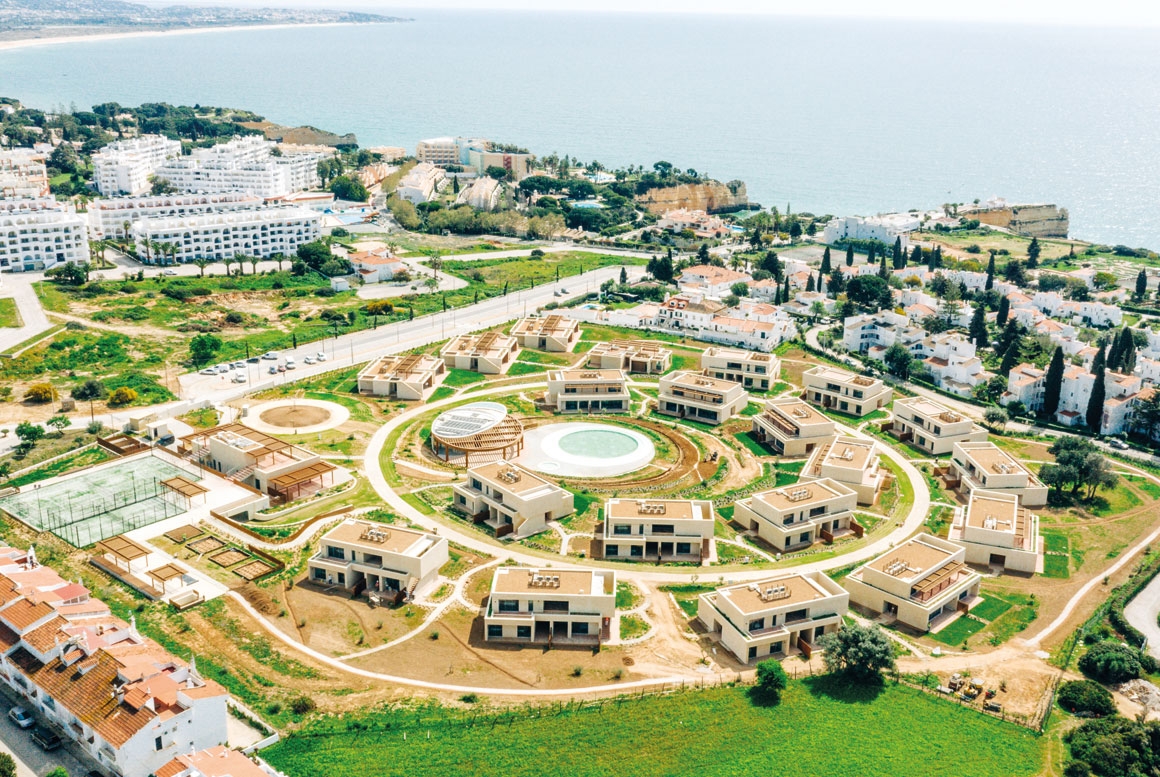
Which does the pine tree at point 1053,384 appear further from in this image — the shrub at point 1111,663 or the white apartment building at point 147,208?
the white apartment building at point 147,208

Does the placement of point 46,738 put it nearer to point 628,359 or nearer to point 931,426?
point 628,359

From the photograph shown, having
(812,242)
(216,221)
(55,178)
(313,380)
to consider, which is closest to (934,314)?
(812,242)

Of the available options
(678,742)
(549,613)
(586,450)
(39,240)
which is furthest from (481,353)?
(39,240)

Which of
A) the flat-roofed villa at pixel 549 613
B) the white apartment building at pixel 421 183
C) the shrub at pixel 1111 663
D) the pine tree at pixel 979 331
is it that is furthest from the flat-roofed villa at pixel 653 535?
the white apartment building at pixel 421 183

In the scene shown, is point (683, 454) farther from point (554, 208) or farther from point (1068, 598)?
point (554, 208)

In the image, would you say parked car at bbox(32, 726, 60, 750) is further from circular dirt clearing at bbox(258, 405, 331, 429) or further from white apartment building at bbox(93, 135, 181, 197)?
white apartment building at bbox(93, 135, 181, 197)

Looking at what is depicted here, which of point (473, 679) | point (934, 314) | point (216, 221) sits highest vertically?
point (216, 221)
